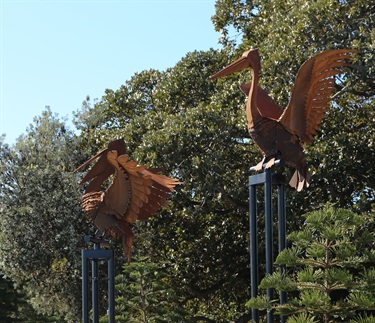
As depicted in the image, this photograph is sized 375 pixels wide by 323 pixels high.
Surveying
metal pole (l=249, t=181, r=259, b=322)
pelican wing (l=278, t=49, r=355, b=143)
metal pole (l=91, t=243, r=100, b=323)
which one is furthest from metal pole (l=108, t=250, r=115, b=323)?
pelican wing (l=278, t=49, r=355, b=143)

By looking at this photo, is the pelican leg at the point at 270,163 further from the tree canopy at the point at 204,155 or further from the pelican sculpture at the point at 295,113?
the tree canopy at the point at 204,155

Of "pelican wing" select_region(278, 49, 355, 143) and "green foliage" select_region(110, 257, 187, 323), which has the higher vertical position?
"pelican wing" select_region(278, 49, 355, 143)

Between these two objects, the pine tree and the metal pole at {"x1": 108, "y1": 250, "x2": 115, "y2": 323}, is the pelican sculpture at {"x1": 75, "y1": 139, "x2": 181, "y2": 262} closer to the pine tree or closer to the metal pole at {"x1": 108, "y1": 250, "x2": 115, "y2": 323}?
the metal pole at {"x1": 108, "y1": 250, "x2": 115, "y2": 323}

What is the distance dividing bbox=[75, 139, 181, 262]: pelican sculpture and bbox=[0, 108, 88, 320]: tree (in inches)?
211

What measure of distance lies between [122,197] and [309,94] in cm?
233

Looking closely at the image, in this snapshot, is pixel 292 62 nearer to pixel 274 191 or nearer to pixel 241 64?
pixel 274 191

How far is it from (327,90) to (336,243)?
1.74 metres

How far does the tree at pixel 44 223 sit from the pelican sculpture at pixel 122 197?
5.37 m

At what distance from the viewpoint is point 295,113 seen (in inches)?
355

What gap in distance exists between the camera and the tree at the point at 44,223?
1585 cm

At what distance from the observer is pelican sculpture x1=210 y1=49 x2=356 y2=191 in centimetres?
887

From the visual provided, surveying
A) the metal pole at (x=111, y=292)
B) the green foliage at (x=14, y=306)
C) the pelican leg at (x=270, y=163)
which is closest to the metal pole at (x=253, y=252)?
the pelican leg at (x=270, y=163)

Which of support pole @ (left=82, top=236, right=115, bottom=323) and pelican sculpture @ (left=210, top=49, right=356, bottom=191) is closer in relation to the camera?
pelican sculpture @ (left=210, top=49, right=356, bottom=191)

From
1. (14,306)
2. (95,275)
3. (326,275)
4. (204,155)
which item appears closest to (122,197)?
(95,275)
